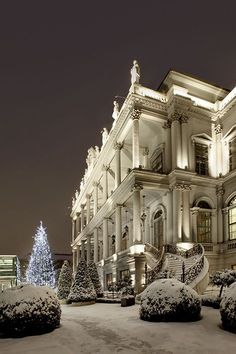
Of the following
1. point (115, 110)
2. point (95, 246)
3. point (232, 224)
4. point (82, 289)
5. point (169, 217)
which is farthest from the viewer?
point (95, 246)

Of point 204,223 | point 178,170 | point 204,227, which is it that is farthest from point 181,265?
point 178,170

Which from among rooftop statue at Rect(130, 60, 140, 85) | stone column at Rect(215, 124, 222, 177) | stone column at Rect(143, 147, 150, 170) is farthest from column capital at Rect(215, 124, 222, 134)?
rooftop statue at Rect(130, 60, 140, 85)

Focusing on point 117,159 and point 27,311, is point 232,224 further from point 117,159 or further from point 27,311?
point 27,311

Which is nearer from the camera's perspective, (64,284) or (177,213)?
(177,213)

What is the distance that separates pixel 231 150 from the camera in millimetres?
31578

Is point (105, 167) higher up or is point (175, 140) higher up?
point (175, 140)

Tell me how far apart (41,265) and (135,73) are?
2628cm

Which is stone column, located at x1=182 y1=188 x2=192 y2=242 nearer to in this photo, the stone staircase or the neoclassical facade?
the neoclassical facade

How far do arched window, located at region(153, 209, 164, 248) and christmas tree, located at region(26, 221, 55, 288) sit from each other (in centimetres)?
1691

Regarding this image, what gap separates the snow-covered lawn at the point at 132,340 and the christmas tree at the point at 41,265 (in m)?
32.9

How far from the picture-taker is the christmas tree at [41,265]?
45.0 metres

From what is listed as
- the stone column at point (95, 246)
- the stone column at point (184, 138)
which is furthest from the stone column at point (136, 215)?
the stone column at point (95, 246)

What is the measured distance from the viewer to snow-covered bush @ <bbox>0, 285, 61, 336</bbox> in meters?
11.4

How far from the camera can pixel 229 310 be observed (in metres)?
11.1
